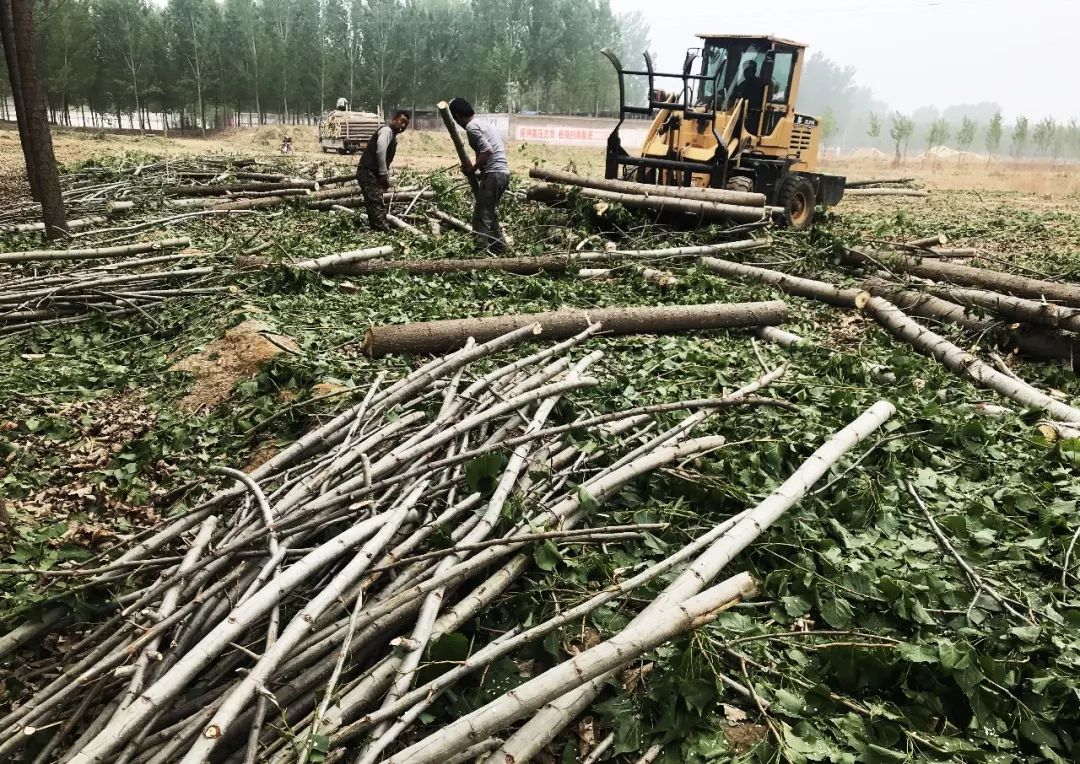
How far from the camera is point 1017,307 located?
22.6 feet

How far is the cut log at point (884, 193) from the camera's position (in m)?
20.7

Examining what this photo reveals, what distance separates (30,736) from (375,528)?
1.30 m

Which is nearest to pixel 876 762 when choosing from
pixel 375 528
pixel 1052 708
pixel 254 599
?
pixel 1052 708

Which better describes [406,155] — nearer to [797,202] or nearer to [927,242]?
[797,202]

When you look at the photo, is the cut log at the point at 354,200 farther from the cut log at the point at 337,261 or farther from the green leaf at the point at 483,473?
the green leaf at the point at 483,473

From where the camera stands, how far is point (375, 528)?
9.88 ft

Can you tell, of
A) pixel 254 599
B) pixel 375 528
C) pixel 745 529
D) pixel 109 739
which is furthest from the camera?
pixel 745 529

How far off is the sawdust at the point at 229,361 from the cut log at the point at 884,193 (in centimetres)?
1850

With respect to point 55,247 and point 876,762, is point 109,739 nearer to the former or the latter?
point 876,762

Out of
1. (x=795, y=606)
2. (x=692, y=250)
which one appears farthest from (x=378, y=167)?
(x=795, y=606)

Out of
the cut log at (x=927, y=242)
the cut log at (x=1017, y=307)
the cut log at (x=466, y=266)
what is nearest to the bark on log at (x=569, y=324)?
the cut log at (x=1017, y=307)

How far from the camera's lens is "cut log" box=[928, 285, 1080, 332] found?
21.3 ft

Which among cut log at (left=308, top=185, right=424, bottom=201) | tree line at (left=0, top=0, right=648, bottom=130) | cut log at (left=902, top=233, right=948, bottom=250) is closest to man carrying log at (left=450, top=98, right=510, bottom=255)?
cut log at (left=308, top=185, right=424, bottom=201)

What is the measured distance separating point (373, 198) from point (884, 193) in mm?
15616
